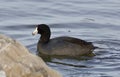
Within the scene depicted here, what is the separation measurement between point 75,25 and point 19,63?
903cm

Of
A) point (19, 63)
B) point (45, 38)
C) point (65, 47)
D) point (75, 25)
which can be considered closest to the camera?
point (19, 63)

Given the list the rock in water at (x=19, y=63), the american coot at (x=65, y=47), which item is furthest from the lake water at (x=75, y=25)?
the rock in water at (x=19, y=63)

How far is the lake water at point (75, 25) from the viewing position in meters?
11.5

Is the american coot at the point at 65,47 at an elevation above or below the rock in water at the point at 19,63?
below

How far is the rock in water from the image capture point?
19.8 ft

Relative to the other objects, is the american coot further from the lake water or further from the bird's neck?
the lake water

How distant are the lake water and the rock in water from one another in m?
4.23

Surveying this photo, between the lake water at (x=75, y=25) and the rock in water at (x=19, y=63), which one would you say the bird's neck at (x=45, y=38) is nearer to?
the lake water at (x=75, y=25)

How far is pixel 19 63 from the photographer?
610cm

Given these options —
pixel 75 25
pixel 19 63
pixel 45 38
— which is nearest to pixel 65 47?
pixel 45 38

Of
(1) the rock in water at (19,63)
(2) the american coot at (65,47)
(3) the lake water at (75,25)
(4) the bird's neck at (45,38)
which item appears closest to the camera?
(1) the rock in water at (19,63)

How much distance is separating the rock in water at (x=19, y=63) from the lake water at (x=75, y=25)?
423 centimetres

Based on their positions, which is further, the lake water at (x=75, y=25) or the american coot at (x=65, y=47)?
the american coot at (x=65, y=47)

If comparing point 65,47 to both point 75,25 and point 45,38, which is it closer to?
point 45,38
